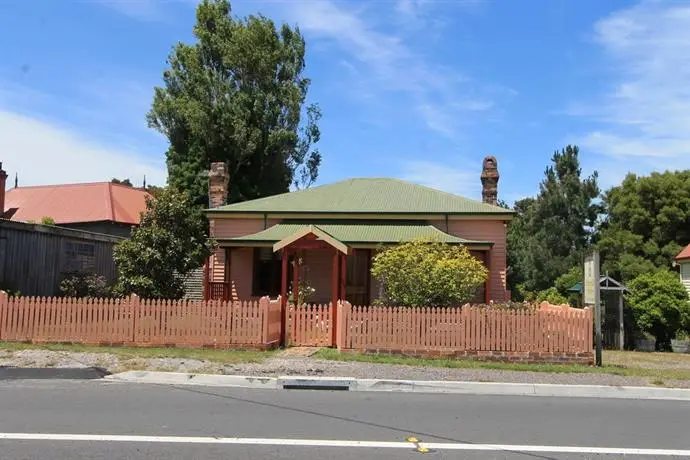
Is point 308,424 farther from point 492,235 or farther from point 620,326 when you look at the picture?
point 620,326

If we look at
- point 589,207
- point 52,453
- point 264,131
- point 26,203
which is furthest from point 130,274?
point 26,203

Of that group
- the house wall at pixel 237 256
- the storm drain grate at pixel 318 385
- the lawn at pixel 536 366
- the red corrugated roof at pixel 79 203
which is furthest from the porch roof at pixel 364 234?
the red corrugated roof at pixel 79 203

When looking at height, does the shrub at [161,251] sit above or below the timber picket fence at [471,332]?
above

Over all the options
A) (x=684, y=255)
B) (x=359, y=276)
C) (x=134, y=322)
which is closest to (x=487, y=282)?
(x=359, y=276)

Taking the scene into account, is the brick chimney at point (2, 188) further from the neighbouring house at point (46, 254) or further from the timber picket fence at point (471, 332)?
the timber picket fence at point (471, 332)

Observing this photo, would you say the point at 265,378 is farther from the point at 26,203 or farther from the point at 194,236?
the point at 26,203

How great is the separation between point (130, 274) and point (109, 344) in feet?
10.7

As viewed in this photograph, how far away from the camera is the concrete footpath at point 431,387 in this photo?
→ 10.6 metres

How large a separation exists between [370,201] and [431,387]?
40.5ft

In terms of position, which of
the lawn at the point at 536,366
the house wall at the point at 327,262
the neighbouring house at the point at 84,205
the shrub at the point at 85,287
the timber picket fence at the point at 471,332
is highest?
the neighbouring house at the point at 84,205

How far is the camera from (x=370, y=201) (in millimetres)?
22547

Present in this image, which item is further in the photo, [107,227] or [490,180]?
[107,227]

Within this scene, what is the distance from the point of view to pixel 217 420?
7867 mm

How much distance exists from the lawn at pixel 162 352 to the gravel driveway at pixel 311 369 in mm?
314
